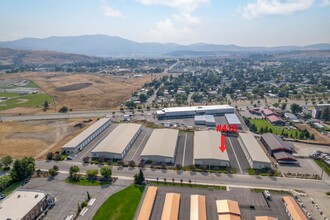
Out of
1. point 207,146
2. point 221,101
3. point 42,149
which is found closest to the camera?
point 207,146

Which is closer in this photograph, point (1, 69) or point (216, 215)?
point (216, 215)

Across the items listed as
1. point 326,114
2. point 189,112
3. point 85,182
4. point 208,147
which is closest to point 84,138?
point 85,182

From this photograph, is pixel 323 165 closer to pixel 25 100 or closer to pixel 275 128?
pixel 275 128

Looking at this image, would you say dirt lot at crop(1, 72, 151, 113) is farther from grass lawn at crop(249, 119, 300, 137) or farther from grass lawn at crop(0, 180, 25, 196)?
grass lawn at crop(249, 119, 300, 137)

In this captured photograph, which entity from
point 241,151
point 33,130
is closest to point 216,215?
point 241,151

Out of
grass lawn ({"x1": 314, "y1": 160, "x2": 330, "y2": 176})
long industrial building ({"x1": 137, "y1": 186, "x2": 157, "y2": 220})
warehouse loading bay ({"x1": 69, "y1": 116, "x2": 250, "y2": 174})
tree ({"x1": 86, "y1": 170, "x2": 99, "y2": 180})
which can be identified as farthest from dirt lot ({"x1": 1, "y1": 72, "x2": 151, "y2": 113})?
grass lawn ({"x1": 314, "y1": 160, "x2": 330, "y2": 176})

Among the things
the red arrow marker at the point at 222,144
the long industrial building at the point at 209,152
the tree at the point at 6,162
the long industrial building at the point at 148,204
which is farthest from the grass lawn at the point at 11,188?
the red arrow marker at the point at 222,144

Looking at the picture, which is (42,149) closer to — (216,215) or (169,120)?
(169,120)
